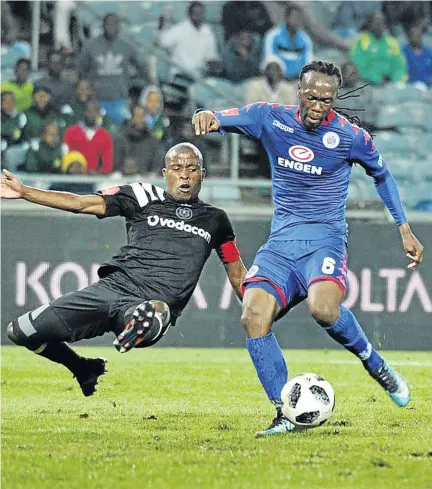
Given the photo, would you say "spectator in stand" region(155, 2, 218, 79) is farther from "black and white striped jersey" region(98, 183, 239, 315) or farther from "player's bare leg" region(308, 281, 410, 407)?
"player's bare leg" region(308, 281, 410, 407)

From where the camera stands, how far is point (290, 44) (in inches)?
603

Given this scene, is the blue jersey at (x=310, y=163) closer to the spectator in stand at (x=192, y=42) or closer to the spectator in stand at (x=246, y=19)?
the spectator in stand at (x=192, y=42)

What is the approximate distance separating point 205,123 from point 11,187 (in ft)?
4.16

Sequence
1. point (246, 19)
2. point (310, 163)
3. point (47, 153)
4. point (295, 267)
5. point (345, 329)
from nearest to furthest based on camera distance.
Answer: point (345, 329) < point (295, 267) < point (310, 163) < point (47, 153) < point (246, 19)

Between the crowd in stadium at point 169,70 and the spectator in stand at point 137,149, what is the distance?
13 mm

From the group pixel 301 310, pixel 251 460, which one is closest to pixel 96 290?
pixel 251 460

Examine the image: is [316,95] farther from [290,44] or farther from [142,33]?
[142,33]

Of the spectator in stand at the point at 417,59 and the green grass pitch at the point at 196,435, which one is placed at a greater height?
the spectator in stand at the point at 417,59

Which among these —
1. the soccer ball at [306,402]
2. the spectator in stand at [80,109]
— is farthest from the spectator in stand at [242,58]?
the soccer ball at [306,402]

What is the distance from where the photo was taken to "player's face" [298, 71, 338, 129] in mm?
6742

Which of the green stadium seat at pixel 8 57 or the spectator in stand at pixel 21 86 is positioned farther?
the green stadium seat at pixel 8 57

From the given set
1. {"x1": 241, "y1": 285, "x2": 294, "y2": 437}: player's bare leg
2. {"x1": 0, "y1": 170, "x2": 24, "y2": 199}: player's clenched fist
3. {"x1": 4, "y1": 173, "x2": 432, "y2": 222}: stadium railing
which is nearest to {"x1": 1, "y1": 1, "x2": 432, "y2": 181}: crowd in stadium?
{"x1": 4, "y1": 173, "x2": 432, "y2": 222}: stadium railing

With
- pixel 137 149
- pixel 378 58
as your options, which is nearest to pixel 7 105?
pixel 137 149

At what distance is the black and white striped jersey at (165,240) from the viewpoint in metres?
7.14
